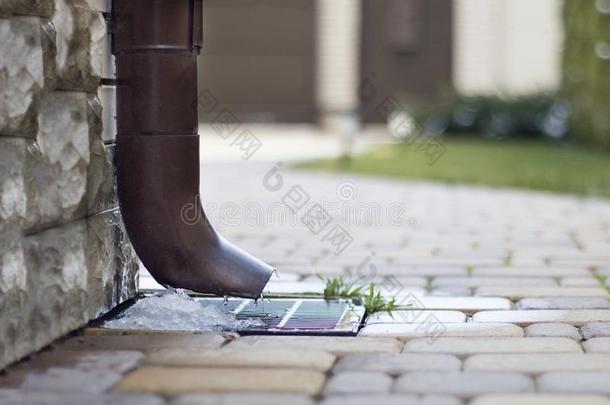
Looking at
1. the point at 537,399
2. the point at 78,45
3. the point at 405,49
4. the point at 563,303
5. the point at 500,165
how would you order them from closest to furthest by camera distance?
the point at 537,399 → the point at 78,45 → the point at 563,303 → the point at 500,165 → the point at 405,49

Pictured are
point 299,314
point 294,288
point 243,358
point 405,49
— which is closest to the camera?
point 243,358

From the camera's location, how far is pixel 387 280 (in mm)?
4105

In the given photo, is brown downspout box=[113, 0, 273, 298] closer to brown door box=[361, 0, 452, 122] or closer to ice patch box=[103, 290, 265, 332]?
ice patch box=[103, 290, 265, 332]

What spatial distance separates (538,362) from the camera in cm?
260

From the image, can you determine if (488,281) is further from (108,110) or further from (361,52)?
(361,52)

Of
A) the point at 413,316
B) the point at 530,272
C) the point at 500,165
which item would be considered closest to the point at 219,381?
the point at 413,316

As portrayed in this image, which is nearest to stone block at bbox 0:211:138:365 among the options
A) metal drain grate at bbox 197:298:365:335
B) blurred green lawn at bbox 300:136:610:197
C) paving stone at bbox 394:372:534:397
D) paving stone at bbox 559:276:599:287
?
metal drain grate at bbox 197:298:365:335

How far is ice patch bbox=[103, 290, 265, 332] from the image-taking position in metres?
3.07

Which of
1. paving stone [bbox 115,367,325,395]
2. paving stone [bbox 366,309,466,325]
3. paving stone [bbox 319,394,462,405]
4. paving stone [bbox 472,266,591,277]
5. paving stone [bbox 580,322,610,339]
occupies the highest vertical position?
paving stone [bbox 319,394,462,405]

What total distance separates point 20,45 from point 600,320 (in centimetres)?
190

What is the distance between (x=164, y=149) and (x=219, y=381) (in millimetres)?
921

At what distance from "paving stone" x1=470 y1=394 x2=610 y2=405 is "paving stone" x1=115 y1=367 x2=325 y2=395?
387 mm

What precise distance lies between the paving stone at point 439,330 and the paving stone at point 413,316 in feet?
0.21

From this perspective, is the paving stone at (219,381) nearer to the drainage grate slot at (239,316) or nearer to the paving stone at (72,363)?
the paving stone at (72,363)
